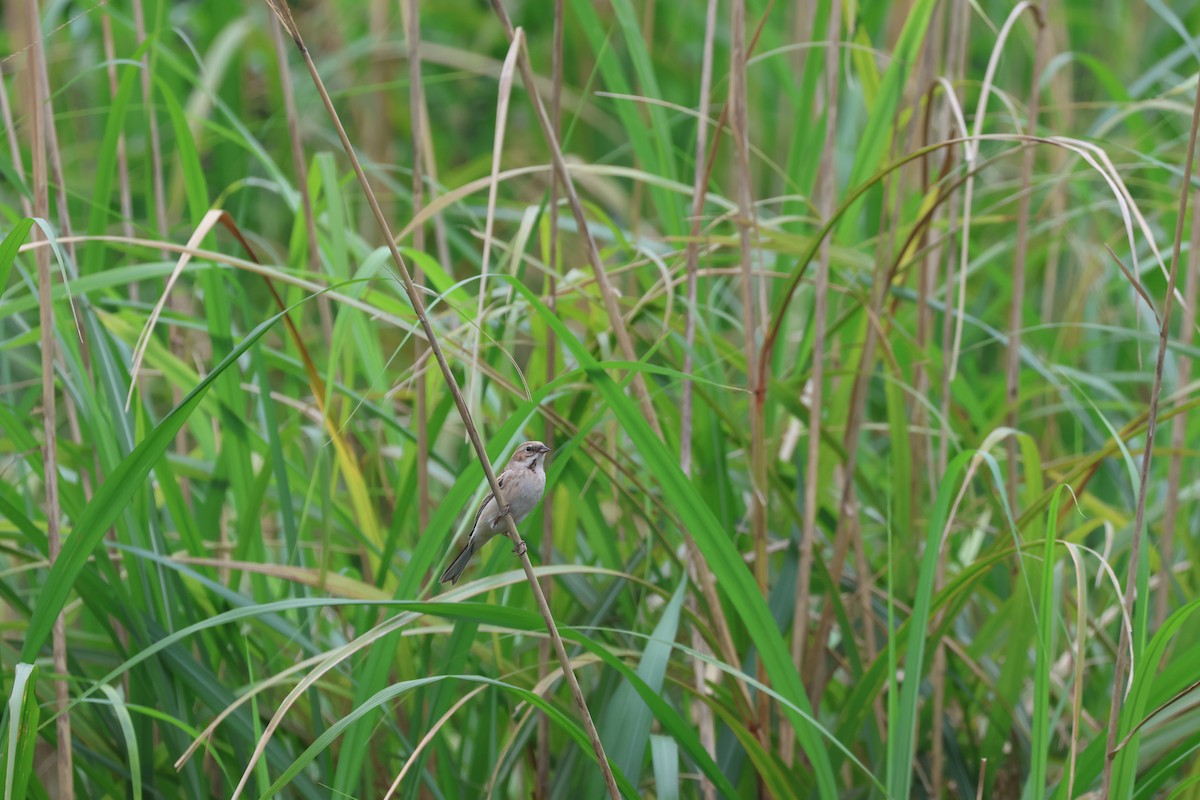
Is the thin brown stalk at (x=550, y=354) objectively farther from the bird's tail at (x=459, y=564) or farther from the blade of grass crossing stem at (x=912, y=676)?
the blade of grass crossing stem at (x=912, y=676)

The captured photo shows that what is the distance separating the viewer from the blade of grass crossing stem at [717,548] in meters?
Result: 1.62

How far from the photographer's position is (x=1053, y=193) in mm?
2898

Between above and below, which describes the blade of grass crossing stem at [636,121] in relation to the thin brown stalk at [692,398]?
above

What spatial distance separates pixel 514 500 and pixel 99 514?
706 millimetres

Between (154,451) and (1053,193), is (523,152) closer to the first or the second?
(1053,193)

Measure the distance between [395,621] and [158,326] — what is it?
1.14 meters

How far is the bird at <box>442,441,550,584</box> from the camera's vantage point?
1955 millimetres

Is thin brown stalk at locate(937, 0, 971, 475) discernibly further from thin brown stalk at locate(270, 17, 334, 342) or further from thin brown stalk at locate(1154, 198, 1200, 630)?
thin brown stalk at locate(270, 17, 334, 342)

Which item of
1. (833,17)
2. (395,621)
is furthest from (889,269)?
(395,621)

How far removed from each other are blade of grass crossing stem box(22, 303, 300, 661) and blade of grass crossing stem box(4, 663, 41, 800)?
66mm

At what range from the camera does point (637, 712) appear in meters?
1.83

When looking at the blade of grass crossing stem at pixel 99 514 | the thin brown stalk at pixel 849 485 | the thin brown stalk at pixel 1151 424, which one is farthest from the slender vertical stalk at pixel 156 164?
the thin brown stalk at pixel 1151 424

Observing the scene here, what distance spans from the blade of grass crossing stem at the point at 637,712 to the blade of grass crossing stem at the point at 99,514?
781mm

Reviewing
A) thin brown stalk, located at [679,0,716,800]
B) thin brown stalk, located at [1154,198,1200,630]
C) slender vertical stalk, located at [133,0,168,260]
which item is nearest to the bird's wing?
thin brown stalk, located at [679,0,716,800]
